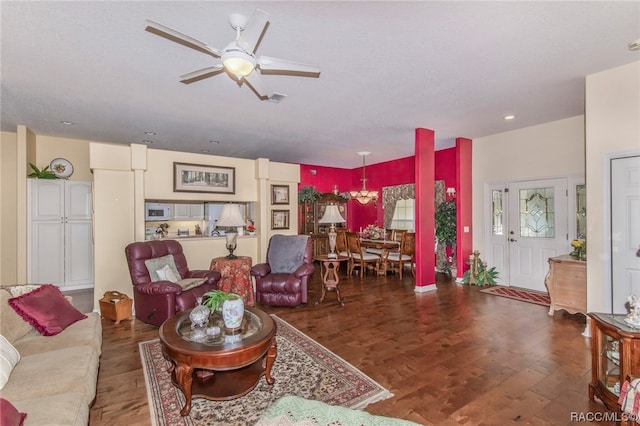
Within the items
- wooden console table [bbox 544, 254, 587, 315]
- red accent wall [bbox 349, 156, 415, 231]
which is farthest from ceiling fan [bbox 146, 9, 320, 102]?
red accent wall [bbox 349, 156, 415, 231]

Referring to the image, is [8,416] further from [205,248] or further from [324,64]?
[205,248]

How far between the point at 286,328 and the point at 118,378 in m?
1.67

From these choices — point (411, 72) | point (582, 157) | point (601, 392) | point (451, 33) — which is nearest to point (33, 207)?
point (411, 72)

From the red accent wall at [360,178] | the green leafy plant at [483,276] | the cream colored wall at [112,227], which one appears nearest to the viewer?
the cream colored wall at [112,227]

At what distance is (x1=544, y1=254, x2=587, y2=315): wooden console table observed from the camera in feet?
12.8

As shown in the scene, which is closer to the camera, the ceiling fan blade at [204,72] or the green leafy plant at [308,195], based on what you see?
the ceiling fan blade at [204,72]

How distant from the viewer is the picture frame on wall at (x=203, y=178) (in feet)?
16.2

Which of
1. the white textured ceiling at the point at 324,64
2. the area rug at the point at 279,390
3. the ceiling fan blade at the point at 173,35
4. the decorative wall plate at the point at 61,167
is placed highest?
the white textured ceiling at the point at 324,64

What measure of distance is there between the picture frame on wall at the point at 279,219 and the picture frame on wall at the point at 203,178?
0.92 meters

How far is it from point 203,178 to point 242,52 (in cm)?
342

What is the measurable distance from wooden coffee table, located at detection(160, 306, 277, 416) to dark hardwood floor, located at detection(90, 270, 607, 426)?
0.38 m

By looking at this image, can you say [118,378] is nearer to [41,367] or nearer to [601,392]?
[41,367]

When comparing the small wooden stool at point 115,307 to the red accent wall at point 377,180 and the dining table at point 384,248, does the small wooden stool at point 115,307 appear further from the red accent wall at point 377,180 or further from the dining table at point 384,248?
the red accent wall at point 377,180

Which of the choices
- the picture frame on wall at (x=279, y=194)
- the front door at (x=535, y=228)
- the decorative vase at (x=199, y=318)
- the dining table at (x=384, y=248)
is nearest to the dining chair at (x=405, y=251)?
the dining table at (x=384, y=248)
